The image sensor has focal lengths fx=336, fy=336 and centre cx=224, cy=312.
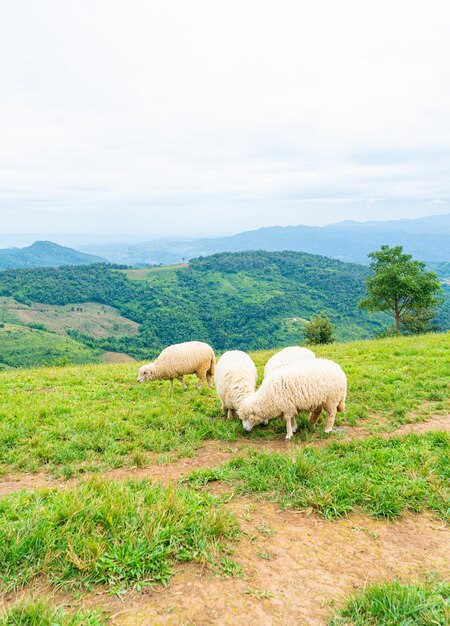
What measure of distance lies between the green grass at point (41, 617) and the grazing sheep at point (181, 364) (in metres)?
9.37

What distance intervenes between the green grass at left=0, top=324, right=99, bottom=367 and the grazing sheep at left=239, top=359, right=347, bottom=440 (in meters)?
107

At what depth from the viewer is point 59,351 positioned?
373 feet

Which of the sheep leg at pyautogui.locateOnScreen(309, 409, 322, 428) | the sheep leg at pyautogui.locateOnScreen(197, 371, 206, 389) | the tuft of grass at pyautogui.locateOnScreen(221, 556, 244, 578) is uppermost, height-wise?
the tuft of grass at pyautogui.locateOnScreen(221, 556, 244, 578)

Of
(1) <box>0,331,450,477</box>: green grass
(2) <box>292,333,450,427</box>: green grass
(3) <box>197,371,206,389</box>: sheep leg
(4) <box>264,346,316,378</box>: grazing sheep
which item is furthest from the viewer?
(3) <box>197,371,206,389</box>: sheep leg

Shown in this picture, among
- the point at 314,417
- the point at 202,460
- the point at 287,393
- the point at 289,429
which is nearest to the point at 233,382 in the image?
the point at 287,393

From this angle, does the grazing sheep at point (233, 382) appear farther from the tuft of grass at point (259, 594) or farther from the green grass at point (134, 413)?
the tuft of grass at point (259, 594)

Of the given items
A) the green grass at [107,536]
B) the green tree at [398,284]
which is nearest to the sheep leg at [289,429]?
the green grass at [107,536]

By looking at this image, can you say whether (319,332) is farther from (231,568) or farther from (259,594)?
(259,594)

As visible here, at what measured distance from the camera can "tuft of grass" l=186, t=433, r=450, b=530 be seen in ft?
16.0

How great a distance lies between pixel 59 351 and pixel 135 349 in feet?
89.1

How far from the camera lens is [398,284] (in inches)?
1316

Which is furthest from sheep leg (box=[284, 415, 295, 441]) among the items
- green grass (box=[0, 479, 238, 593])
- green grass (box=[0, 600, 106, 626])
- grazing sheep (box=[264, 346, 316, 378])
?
green grass (box=[0, 600, 106, 626])

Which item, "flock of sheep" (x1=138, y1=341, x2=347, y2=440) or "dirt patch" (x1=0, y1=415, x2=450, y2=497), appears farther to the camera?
Answer: "flock of sheep" (x1=138, y1=341, x2=347, y2=440)

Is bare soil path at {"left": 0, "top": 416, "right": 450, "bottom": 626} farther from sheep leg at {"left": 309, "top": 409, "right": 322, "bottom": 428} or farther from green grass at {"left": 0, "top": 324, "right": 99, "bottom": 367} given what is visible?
green grass at {"left": 0, "top": 324, "right": 99, "bottom": 367}
